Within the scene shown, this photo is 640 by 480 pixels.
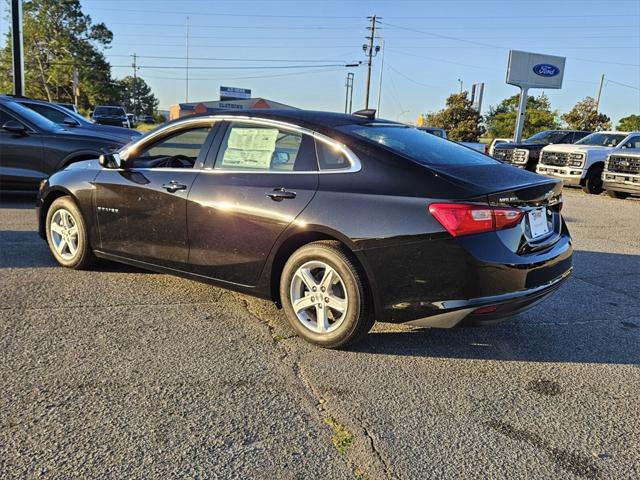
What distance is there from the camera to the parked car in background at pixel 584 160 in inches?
588

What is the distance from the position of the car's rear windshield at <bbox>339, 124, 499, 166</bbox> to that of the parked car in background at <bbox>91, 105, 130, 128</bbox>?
28561 mm

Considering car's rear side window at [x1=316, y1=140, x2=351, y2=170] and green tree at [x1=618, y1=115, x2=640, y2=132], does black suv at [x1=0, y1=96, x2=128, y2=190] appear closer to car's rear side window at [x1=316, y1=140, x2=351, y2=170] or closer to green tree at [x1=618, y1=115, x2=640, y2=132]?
car's rear side window at [x1=316, y1=140, x2=351, y2=170]

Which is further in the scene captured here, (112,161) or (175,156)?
(175,156)

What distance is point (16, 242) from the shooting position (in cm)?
623

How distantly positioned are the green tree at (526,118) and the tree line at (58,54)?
49914 millimetres

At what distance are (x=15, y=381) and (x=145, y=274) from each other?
2196 mm

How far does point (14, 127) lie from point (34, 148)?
0.46m

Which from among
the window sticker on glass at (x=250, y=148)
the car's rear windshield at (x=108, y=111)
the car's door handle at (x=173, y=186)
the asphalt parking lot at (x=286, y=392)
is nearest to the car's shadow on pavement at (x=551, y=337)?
the asphalt parking lot at (x=286, y=392)

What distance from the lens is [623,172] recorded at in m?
13.3

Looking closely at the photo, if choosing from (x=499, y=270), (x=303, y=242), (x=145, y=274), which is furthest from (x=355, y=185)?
(x=145, y=274)

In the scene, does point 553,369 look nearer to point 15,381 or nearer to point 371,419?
point 371,419

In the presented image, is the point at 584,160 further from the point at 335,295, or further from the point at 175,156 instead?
the point at 335,295

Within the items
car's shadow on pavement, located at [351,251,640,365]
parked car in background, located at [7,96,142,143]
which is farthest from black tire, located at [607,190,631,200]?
parked car in background, located at [7,96,142,143]

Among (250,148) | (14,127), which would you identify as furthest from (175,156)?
(14,127)
